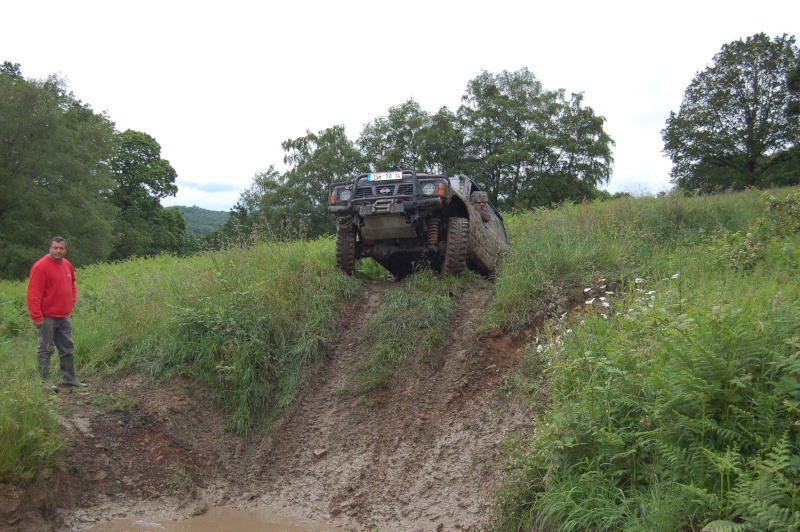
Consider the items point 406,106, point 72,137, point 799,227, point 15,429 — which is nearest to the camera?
point 15,429

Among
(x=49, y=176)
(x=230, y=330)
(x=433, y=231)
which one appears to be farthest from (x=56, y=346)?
(x=49, y=176)

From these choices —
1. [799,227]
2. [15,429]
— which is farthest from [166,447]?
[799,227]

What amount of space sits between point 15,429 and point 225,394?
87.8 inches

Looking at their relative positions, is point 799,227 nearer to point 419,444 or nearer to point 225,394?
point 419,444

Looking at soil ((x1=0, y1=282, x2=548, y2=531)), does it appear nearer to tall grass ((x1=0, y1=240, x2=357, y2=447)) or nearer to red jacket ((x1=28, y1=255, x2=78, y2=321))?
tall grass ((x1=0, y1=240, x2=357, y2=447))

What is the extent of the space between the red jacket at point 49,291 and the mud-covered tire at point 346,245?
12.4ft

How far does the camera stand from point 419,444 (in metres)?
5.90

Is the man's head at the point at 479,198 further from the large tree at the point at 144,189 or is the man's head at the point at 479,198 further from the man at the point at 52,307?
the large tree at the point at 144,189

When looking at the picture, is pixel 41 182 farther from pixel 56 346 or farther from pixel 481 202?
pixel 481 202

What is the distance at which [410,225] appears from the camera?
29.0 ft

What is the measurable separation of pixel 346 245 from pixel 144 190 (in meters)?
31.2

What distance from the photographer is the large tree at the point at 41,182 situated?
80.0ft

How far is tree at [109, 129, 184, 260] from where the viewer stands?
35.3 metres

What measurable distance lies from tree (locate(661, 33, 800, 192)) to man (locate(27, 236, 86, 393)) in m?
27.8
